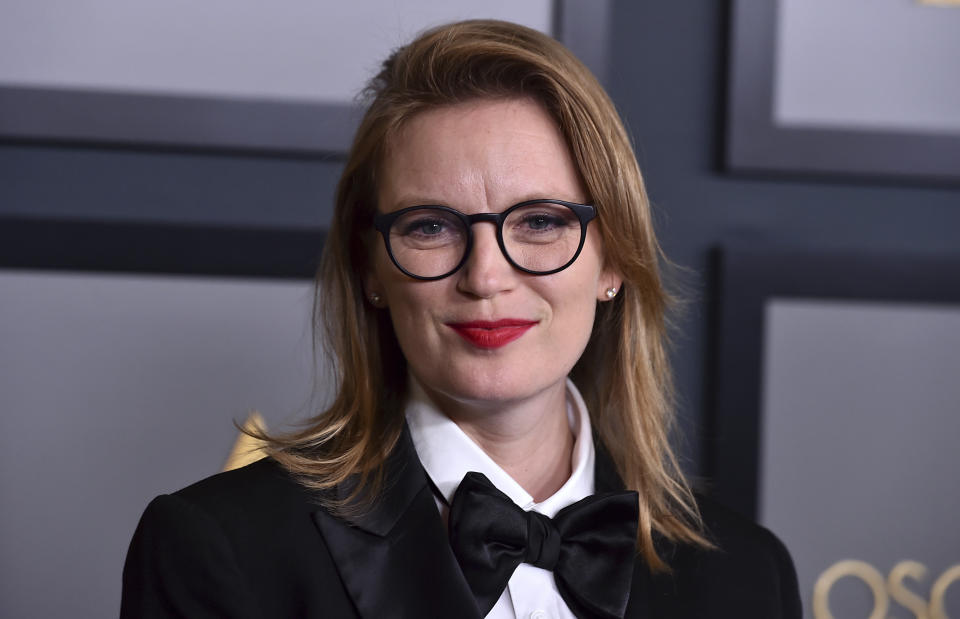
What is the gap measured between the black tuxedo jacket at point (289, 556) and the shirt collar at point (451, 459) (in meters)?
0.02

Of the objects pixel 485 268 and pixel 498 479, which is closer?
pixel 485 268

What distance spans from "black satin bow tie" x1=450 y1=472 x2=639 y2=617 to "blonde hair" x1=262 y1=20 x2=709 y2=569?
108 mm

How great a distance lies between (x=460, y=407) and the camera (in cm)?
140

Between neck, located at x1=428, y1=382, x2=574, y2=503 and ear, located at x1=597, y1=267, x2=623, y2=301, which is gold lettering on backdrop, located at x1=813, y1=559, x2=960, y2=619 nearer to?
neck, located at x1=428, y1=382, x2=574, y2=503

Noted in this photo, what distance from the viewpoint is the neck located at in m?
1.39

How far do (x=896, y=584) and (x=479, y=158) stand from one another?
1176mm

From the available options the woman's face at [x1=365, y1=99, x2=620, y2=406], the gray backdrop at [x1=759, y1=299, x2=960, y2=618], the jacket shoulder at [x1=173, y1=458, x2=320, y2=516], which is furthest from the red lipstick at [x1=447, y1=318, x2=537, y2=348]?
the gray backdrop at [x1=759, y1=299, x2=960, y2=618]

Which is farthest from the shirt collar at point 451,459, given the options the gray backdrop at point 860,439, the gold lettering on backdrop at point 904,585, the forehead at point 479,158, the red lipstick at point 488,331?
the gold lettering on backdrop at point 904,585

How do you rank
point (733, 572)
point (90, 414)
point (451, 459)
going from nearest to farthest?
1. point (451, 459)
2. point (733, 572)
3. point (90, 414)

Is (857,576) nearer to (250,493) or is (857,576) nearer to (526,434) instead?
(526,434)

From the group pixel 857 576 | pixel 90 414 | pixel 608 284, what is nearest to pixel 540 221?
pixel 608 284

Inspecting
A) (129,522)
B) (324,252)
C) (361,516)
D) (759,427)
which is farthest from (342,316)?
(759,427)

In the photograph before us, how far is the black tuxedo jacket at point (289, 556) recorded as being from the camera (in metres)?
1.22

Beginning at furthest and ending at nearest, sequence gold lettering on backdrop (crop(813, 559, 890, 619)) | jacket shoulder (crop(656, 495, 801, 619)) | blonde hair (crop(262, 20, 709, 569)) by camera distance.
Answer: gold lettering on backdrop (crop(813, 559, 890, 619)) → jacket shoulder (crop(656, 495, 801, 619)) → blonde hair (crop(262, 20, 709, 569))
